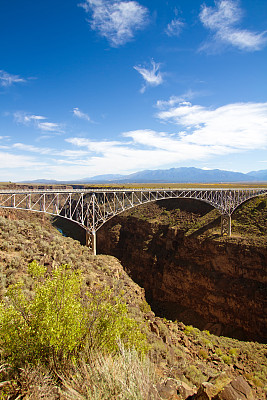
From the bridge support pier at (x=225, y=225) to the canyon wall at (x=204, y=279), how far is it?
232 cm

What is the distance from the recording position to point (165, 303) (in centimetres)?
3322

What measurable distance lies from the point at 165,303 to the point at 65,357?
29301mm

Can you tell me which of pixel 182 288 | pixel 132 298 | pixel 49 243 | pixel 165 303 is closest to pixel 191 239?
pixel 182 288

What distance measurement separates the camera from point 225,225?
35.2 metres

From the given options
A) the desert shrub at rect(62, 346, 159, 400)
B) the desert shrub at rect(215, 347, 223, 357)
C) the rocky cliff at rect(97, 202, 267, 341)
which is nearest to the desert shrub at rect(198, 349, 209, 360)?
the desert shrub at rect(215, 347, 223, 357)

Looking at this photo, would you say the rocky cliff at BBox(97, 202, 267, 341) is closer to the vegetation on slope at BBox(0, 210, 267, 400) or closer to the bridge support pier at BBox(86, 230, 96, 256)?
the vegetation on slope at BBox(0, 210, 267, 400)

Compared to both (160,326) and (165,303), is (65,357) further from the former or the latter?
(165,303)

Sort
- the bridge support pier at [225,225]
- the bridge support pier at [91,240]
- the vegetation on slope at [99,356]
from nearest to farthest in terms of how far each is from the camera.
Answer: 1. the vegetation on slope at [99,356]
2. the bridge support pier at [91,240]
3. the bridge support pier at [225,225]

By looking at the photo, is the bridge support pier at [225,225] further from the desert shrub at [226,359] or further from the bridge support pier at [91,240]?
the desert shrub at [226,359]

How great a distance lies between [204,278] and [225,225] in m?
8.93

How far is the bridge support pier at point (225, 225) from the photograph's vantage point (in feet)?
110

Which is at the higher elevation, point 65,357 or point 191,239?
point 65,357

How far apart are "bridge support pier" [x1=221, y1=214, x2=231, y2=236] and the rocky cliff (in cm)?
210

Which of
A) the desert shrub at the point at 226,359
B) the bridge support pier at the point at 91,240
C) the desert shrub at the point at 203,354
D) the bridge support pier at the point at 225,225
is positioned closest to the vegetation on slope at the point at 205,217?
the bridge support pier at the point at 225,225
